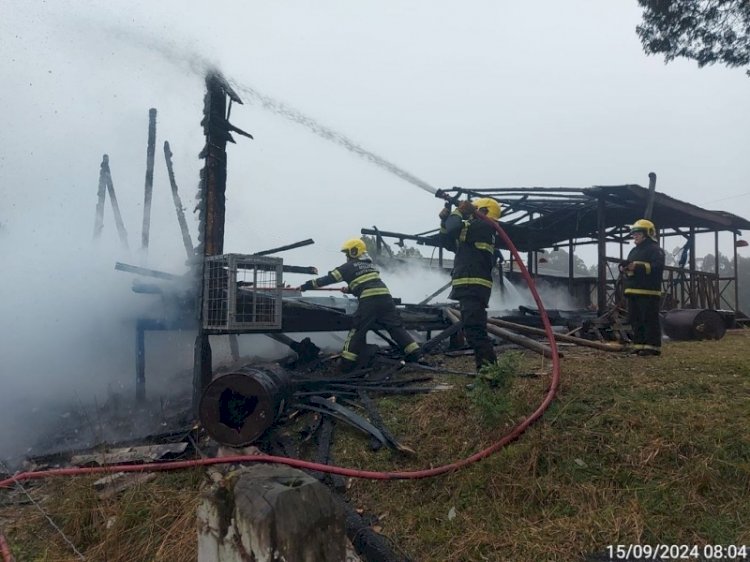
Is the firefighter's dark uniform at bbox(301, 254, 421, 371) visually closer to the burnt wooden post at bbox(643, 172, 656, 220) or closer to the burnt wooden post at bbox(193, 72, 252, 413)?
the burnt wooden post at bbox(193, 72, 252, 413)

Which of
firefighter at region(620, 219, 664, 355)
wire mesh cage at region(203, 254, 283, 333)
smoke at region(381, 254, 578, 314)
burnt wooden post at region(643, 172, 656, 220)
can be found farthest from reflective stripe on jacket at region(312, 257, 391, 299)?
burnt wooden post at region(643, 172, 656, 220)

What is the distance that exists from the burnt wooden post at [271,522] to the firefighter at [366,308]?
4240mm

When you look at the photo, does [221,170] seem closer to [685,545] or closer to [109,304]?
[109,304]

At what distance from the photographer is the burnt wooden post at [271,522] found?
71.8 inches

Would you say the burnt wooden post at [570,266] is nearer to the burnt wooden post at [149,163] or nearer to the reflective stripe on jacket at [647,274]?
the reflective stripe on jacket at [647,274]

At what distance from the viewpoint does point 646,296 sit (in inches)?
266

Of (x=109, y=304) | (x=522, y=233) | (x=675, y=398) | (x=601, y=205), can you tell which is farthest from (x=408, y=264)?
(x=675, y=398)

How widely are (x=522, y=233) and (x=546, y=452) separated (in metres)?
11.0

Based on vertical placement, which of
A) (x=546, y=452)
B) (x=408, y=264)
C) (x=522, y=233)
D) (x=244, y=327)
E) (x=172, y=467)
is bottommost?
(x=172, y=467)

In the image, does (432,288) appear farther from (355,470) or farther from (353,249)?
(355,470)

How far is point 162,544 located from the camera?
312 cm

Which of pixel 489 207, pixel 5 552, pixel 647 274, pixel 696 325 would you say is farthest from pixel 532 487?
pixel 696 325

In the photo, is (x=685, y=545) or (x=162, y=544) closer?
(x=685, y=545)

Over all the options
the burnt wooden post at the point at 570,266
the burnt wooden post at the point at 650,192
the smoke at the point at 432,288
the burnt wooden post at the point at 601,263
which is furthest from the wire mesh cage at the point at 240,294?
the burnt wooden post at the point at 570,266
